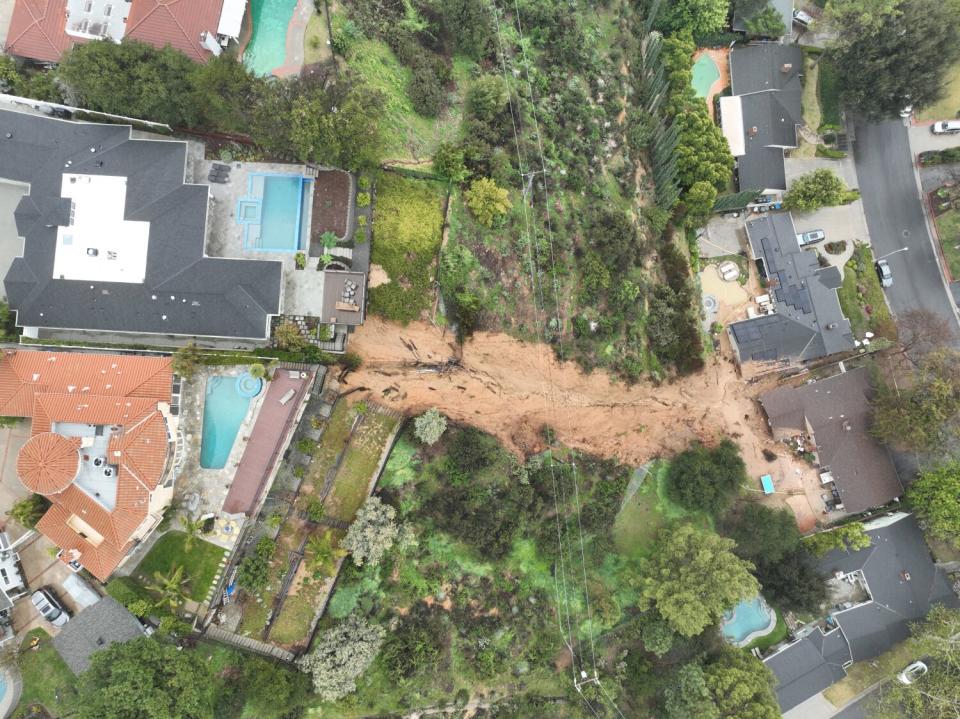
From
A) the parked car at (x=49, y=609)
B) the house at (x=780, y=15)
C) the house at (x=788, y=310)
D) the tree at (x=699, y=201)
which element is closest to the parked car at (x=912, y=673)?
the house at (x=788, y=310)

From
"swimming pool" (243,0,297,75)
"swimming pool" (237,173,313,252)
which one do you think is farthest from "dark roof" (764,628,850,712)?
"swimming pool" (243,0,297,75)

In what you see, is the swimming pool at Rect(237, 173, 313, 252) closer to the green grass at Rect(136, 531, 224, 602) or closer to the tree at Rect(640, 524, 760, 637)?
the green grass at Rect(136, 531, 224, 602)

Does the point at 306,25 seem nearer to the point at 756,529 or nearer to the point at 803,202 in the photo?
the point at 803,202

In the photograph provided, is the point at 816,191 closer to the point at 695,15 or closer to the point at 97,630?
the point at 695,15

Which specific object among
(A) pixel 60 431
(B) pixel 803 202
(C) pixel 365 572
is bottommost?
(C) pixel 365 572

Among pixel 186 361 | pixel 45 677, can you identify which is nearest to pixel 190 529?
pixel 186 361

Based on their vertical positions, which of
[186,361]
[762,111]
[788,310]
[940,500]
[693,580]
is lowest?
[693,580]

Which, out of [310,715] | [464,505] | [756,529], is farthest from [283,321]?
[756,529]
